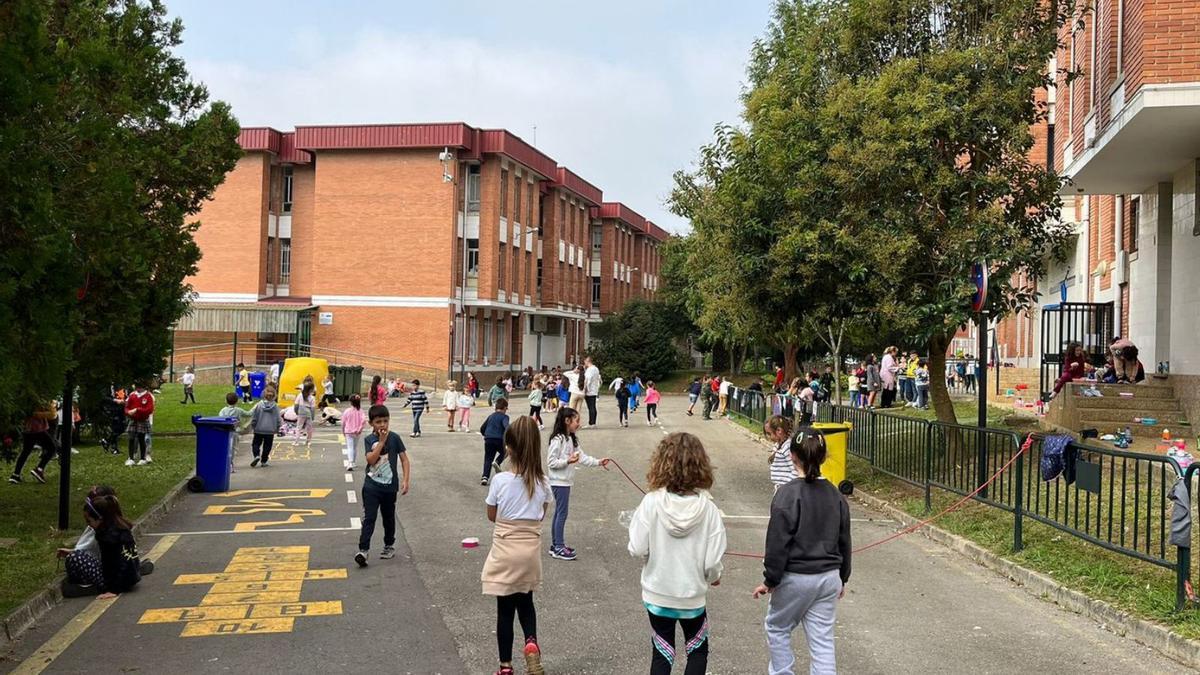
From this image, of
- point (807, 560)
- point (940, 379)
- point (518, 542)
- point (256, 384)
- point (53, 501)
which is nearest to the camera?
point (807, 560)

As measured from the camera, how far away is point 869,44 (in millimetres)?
17031

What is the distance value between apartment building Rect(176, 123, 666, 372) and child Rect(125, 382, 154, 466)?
3200 centimetres

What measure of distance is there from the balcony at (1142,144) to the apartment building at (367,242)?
117 ft

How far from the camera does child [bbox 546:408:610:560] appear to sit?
10.5 m

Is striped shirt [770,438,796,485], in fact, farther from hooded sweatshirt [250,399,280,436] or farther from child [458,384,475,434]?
child [458,384,475,434]

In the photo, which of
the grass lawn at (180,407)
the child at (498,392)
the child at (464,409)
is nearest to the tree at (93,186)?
the child at (498,392)

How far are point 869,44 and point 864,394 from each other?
18.7 m

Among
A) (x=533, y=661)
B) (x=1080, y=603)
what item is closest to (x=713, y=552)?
(x=533, y=661)

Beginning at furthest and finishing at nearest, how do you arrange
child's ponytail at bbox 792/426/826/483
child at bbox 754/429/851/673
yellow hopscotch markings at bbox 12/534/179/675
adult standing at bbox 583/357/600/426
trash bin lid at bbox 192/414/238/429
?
adult standing at bbox 583/357/600/426 → trash bin lid at bbox 192/414/238/429 → yellow hopscotch markings at bbox 12/534/179/675 → child's ponytail at bbox 792/426/826/483 → child at bbox 754/429/851/673

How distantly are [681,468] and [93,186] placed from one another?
5635mm

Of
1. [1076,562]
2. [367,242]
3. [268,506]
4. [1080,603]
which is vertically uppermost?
[367,242]

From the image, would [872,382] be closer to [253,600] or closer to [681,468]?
[253,600]

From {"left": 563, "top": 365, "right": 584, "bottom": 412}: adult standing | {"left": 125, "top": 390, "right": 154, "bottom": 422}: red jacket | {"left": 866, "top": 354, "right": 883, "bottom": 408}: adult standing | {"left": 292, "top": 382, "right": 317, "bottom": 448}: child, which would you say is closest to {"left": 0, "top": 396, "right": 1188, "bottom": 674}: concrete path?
{"left": 125, "top": 390, "right": 154, "bottom": 422}: red jacket

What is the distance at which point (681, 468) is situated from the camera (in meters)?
5.46
